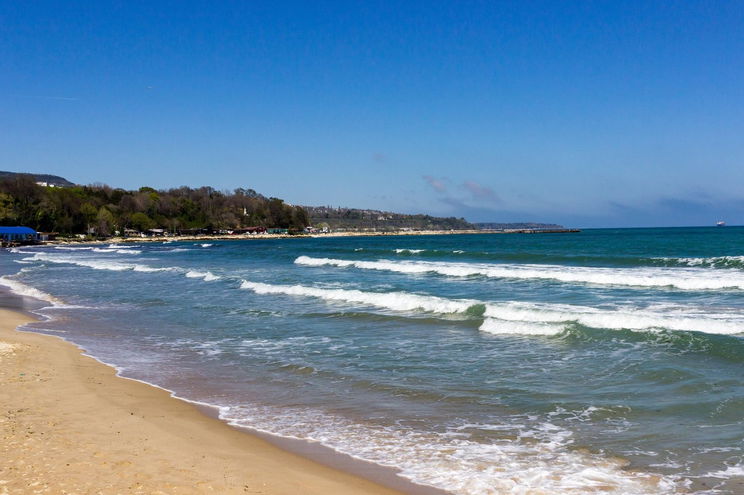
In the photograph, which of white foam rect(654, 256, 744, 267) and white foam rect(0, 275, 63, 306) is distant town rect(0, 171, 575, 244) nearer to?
white foam rect(0, 275, 63, 306)

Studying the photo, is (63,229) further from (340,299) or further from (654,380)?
(654,380)

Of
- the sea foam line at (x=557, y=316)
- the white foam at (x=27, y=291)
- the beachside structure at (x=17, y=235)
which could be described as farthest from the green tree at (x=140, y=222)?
the sea foam line at (x=557, y=316)

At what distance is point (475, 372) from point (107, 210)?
14577cm

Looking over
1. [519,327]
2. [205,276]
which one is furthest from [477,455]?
[205,276]

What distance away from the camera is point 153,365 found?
11.2m

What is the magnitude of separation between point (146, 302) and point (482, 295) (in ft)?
41.3

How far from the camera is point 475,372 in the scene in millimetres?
10133

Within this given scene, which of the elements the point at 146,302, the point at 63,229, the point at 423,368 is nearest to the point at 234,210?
the point at 63,229

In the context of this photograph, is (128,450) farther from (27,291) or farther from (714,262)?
(714,262)

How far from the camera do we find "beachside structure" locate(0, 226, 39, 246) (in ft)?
322

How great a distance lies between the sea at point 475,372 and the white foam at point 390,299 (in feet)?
0.29

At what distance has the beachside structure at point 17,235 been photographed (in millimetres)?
98050

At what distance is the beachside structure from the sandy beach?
103121mm

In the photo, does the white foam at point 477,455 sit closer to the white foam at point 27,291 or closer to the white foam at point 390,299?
the white foam at point 390,299
